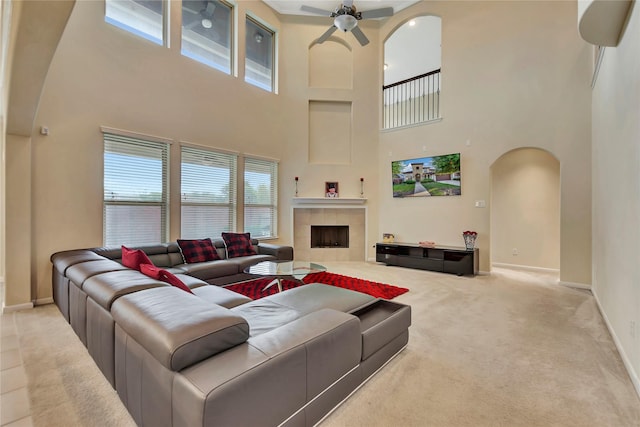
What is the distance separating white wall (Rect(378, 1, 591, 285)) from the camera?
4.73 metres

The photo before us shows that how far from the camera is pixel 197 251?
455 cm

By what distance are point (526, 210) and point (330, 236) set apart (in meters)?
4.31

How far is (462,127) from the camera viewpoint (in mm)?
5910

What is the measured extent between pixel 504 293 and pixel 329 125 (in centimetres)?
507

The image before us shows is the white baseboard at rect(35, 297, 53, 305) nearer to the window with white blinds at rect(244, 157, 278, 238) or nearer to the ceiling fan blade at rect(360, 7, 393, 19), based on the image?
the window with white blinds at rect(244, 157, 278, 238)

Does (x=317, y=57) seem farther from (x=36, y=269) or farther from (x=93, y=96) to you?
(x=36, y=269)

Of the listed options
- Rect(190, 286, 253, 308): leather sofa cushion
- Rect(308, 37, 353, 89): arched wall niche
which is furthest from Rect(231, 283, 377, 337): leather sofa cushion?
Rect(308, 37, 353, 89): arched wall niche

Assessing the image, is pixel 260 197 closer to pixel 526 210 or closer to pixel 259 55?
pixel 259 55

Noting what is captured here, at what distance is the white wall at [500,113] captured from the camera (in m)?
4.73

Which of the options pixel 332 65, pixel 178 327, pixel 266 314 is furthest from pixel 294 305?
pixel 332 65

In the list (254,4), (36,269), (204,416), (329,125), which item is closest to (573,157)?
(329,125)

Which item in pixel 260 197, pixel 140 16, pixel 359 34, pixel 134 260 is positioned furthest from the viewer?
pixel 260 197

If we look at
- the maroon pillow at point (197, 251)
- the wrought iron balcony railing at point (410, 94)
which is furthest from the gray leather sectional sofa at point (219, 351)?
the wrought iron balcony railing at point (410, 94)

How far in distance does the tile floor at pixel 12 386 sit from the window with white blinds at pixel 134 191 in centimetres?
189
